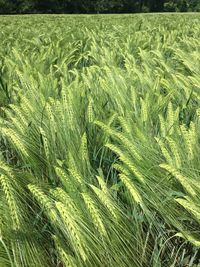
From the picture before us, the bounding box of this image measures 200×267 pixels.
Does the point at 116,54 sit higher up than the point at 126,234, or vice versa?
the point at 116,54

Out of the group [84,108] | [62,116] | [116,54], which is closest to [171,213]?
[62,116]

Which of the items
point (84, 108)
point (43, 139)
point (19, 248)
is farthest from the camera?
point (84, 108)

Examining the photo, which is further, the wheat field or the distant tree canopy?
the distant tree canopy

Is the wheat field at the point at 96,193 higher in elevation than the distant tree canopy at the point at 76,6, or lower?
lower

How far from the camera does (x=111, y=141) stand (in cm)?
144

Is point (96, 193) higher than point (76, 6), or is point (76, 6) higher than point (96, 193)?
point (76, 6)

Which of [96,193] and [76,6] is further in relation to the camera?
[76,6]

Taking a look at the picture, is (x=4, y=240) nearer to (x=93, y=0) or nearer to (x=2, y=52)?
(x=2, y=52)

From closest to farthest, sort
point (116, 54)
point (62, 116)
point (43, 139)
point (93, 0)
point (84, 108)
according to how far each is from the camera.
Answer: point (43, 139) < point (62, 116) < point (84, 108) < point (116, 54) < point (93, 0)

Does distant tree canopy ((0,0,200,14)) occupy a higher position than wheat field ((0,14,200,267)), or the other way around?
distant tree canopy ((0,0,200,14))

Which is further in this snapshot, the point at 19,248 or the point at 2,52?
the point at 2,52

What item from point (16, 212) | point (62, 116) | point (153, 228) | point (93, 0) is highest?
point (93, 0)

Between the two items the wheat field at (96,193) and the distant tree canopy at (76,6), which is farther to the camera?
the distant tree canopy at (76,6)

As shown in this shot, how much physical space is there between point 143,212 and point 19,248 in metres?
0.34
